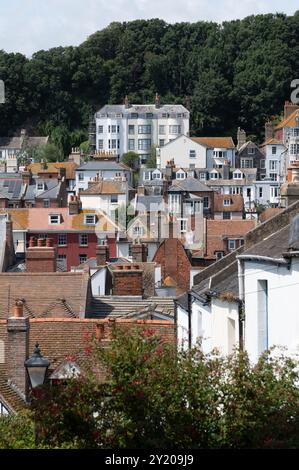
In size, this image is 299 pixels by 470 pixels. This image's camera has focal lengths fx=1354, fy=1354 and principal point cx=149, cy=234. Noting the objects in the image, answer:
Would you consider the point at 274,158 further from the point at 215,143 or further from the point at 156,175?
the point at 156,175

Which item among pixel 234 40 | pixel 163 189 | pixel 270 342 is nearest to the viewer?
pixel 270 342

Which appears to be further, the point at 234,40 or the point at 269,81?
the point at 234,40

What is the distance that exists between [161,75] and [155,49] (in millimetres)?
10066

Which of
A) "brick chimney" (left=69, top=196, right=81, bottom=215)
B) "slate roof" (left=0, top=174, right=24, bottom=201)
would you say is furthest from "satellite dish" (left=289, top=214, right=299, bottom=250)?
"slate roof" (left=0, top=174, right=24, bottom=201)

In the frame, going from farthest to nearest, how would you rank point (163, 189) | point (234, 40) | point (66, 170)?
point (234, 40)
point (66, 170)
point (163, 189)

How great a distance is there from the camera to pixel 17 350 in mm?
20625

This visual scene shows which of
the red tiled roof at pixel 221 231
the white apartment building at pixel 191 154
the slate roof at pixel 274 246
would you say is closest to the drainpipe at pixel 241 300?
the slate roof at pixel 274 246

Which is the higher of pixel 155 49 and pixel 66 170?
pixel 155 49

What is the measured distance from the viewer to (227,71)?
548 ft

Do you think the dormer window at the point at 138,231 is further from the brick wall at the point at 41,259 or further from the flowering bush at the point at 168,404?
the flowering bush at the point at 168,404

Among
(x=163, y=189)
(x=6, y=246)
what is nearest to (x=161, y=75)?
(x=163, y=189)

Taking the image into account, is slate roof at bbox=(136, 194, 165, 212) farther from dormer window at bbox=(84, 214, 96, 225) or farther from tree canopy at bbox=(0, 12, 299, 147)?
tree canopy at bbox=(0, 12, 299, 147)

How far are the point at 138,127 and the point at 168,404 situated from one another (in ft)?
424
